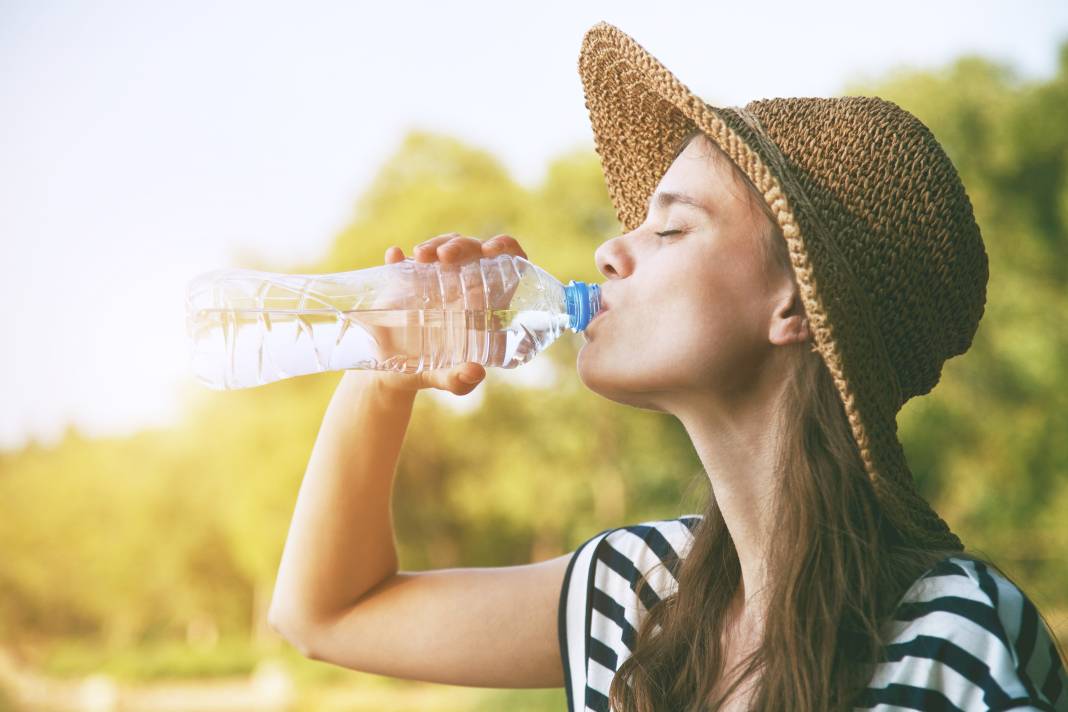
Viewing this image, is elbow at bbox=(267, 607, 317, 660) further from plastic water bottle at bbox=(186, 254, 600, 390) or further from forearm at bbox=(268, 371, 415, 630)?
plastic water bottle at bbox=(186, 254, 600, 390)

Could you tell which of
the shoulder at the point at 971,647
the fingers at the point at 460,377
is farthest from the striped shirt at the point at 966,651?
the fingers at the point at 460,377

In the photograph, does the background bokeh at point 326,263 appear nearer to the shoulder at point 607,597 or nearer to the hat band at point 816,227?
the shoulder at point 607,597

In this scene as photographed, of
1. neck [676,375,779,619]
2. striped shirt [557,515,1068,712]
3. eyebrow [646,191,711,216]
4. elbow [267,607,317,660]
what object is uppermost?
eyebrow [646,191,711,216]

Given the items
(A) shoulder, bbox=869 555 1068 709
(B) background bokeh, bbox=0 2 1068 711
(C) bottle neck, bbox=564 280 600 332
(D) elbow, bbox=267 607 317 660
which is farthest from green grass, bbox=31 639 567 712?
(A) shoulder, bbox=869 555 1068 709

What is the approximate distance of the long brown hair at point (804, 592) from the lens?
3.10 feet

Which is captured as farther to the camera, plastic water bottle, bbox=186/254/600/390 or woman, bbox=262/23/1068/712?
plastic water bottle, bbox=186/254/600/390

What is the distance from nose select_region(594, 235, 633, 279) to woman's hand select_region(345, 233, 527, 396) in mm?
145

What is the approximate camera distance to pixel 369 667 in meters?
1.22

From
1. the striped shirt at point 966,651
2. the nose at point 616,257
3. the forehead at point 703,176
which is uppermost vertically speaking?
the forehead at point 703,176

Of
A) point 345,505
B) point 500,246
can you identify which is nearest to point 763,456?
point 500,246

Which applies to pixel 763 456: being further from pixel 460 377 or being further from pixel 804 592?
pixel 460 377

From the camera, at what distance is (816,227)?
0.95 metres

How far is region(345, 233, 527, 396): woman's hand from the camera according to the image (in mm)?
1107

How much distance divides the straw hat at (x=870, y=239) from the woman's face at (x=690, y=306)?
7cm
